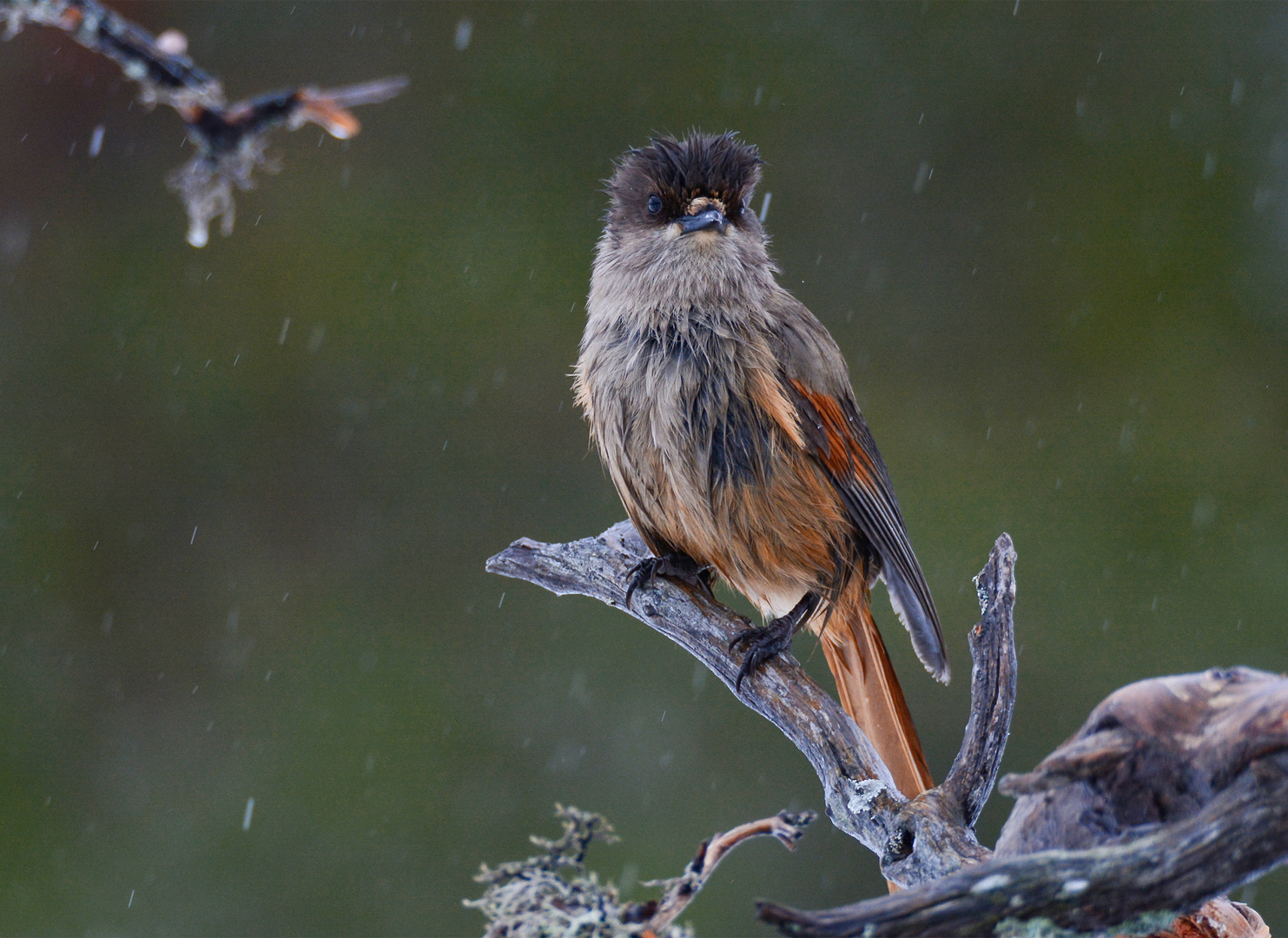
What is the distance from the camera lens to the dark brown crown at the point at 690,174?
242cm

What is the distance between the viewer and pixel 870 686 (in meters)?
2.38

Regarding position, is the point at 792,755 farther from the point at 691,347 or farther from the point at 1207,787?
the point at 1207,787

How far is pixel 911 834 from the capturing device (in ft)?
5.34

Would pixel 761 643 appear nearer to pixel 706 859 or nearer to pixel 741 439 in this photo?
pixel 741 439

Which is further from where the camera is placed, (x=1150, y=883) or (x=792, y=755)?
(x=792, y=755)

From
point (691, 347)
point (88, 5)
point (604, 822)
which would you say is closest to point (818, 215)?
point (691, 347)

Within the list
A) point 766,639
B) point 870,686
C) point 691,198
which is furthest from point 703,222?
point 870,686

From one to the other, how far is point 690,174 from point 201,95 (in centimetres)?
170

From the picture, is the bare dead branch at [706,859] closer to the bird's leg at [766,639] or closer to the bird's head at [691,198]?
the bird's leg at [766,639]

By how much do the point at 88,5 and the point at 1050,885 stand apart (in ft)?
3.52

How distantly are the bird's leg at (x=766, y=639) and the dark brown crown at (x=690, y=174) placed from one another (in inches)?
33.7

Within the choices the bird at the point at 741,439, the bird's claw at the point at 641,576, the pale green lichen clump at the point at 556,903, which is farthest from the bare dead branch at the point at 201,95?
the bird's claw at the point at 641,576

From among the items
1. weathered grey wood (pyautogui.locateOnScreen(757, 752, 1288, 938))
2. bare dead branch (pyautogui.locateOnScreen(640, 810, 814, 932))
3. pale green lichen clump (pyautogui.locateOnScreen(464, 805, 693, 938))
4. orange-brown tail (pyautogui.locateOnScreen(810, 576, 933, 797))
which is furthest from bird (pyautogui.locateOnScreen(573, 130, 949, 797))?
weathered grey wood (pyautogui.locateOnScreen(757, 752, 1288, 938))

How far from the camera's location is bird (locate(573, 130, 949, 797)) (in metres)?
2.22
